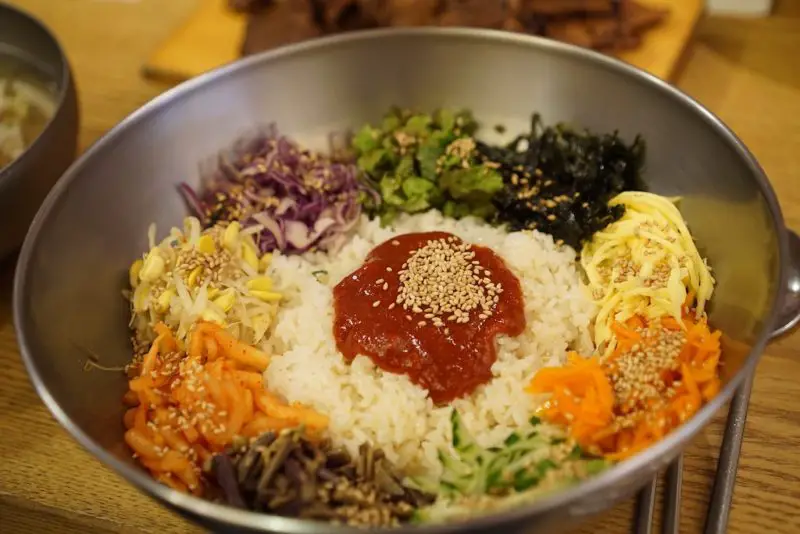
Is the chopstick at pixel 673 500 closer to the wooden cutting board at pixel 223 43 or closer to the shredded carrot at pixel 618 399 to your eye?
the shredded carrot at pixel 618 399

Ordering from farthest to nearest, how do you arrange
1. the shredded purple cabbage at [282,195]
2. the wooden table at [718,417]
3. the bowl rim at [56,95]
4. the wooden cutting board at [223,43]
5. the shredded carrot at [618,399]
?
the wooden cutting board at [223,43], the shredded purple cabbage at [282,195], the bowl rim at [56,95], the wooden table at [718,417], the shredded carrot at [618,399]

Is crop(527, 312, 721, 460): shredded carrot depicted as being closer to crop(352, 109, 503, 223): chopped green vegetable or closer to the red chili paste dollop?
the red chili paste dollop

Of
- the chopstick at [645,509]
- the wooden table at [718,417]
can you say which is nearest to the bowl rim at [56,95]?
the wooden table at [718,417]

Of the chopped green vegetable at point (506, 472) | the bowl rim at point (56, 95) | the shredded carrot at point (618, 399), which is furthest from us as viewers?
the bowl rim at point (56, 95)

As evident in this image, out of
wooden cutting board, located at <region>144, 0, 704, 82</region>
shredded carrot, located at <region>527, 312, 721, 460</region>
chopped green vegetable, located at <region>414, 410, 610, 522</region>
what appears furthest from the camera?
wooden cutting board, located at <region>144, 0, 704, 82</region>

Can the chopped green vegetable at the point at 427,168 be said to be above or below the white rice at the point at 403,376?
above

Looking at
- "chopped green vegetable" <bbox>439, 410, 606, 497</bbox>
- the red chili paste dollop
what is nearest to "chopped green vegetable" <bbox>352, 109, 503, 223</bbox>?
the red chili paste dollop

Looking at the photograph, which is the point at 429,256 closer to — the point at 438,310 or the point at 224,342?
the point at 438,310
